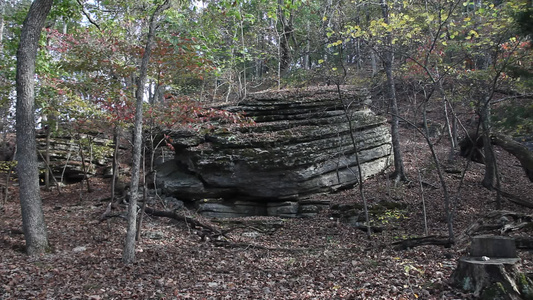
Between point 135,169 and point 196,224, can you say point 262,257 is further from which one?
point 135,169

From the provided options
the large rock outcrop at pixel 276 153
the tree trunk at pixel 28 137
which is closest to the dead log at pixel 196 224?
the large rock outcrop at pixel 276 153

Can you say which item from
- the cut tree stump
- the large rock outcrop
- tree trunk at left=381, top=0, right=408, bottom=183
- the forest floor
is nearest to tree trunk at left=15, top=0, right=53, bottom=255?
the forest floor

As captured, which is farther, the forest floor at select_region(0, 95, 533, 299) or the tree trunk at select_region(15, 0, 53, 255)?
the tree trunk at select_region(15, 0, 53, 255)

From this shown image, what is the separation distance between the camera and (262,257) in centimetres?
818

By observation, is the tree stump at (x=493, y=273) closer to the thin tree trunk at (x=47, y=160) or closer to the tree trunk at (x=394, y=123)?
the tree trunk at (x=394, y=123)

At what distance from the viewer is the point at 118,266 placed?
23.1 feet

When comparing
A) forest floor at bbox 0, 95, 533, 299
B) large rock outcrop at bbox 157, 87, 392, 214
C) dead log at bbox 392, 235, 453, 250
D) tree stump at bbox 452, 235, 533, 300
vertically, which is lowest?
forest floor at bbox 0, 95, 533, 299

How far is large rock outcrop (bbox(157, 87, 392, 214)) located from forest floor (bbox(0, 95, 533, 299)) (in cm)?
128

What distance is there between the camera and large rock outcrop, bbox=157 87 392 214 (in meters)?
12.7

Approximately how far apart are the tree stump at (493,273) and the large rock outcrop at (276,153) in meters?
6.96

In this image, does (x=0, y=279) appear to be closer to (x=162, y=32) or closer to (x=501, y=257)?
(x=162, y=32)

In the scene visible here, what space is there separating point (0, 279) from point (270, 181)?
846cm

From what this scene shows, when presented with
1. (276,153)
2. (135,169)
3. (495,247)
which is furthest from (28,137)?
(495,247)

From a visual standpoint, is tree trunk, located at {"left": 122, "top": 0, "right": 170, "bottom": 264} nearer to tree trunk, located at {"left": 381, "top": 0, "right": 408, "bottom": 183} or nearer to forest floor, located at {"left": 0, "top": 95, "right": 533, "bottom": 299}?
forest floor, located at {"left": 0, "top": 95, "right": 533, "bottom": 299}
